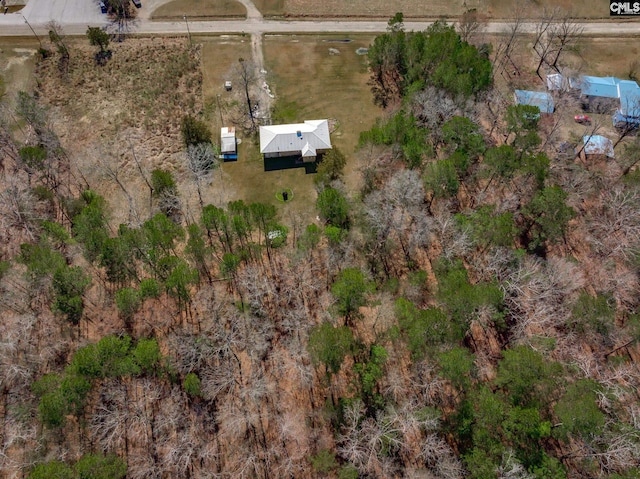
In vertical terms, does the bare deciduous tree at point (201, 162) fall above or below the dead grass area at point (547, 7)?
below

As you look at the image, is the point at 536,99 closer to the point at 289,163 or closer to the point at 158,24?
the point at 289,163

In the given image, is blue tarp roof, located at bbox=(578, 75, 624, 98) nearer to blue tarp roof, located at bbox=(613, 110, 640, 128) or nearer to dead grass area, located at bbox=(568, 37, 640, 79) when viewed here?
blue tarp roof, located at bbox=(613, 110, 640, 128)

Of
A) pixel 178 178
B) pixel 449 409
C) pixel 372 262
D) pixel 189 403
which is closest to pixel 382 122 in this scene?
pixel 372 262

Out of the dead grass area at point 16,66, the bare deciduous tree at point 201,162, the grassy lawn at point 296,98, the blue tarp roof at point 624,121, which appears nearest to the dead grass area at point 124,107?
the dead grass area at point 16,66

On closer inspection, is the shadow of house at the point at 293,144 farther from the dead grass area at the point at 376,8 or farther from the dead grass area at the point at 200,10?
the dead grass area at the point at 200,10

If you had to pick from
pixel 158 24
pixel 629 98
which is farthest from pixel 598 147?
pixel 158 24

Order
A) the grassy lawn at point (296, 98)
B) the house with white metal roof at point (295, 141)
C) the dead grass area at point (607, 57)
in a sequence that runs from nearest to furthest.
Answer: the grassy lawn at point (296, 98)
the house with white metal roof at point (295, 141)
the dead grass area at point (607, 57)
